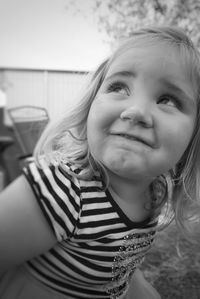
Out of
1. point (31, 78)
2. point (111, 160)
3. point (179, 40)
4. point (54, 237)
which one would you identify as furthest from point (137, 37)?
point (31, 78)

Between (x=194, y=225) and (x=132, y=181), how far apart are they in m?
0.38

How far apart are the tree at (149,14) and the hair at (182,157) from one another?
134 centimetres

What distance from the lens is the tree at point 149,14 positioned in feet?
6.31

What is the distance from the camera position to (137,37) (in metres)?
0.50

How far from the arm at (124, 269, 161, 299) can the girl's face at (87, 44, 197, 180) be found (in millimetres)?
418

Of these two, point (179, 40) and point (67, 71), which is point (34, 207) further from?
point (67, 71)

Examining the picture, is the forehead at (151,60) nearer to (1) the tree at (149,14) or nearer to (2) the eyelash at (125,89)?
(2) the eyelash at (125,89)

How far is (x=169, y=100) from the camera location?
46 cm

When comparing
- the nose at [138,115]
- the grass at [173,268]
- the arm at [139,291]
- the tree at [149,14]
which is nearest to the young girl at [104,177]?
the nose at [138,115]

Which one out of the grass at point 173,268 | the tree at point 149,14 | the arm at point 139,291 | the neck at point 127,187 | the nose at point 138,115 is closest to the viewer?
the nose at point 138,115

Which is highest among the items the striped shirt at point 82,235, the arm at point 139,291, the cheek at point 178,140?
the cheek at point 178,140

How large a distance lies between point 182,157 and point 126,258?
0.23 m

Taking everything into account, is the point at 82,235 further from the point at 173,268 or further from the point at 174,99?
the point at 173,268

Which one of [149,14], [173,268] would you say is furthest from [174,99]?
[149,14]
